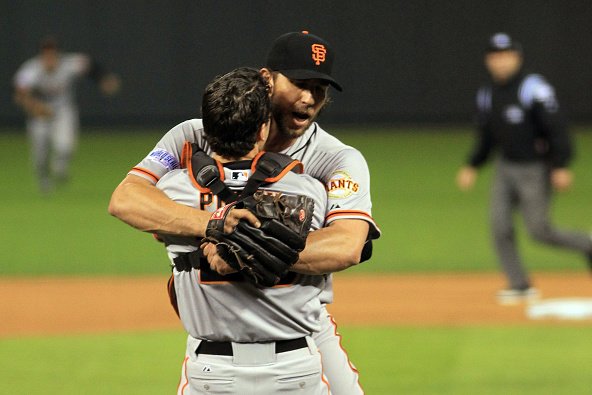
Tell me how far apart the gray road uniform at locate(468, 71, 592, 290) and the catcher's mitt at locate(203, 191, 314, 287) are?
6.59m

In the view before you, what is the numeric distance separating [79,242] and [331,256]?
10778 millimetres

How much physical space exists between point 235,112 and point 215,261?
0.49 meters

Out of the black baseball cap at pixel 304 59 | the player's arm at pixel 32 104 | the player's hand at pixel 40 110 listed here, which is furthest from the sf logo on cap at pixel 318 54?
the player's hand at pixel 40 110

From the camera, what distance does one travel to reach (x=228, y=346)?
3582 millimetres

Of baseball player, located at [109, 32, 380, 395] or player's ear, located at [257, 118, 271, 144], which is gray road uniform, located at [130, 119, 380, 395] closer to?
baseball player, located at [109, 32, 380, 395]

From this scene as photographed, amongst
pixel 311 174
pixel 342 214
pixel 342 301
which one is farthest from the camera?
pixel 342 301

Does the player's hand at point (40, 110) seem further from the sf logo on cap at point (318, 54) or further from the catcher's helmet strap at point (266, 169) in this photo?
the catcher's helmet strap at point (266, 169)

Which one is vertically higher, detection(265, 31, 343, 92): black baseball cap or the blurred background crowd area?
detection(265, 31, 343, 92): black baseball cap

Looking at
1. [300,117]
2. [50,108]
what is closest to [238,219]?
[300,117]

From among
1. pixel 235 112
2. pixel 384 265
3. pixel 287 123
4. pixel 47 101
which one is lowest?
pixel 384 265

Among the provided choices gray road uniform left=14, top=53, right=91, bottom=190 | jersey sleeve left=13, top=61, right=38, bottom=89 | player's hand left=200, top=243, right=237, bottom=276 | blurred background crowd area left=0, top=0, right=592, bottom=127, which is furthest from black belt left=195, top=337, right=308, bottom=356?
blurred background crowd area left=0, top=0, right=592, bottom=127

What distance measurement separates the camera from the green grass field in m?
7.38

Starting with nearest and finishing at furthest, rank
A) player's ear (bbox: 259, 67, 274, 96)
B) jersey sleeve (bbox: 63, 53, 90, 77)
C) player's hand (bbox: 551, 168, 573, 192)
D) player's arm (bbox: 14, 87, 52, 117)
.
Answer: player's ear (bbox: 259, 67, 274, 96)
player's hand (bbox: 551, 168, 573, 192)
player's arm (bbox: 14, 87, 52, 117)
jersey sleeve (bbox: 63, 53, 90, 77)

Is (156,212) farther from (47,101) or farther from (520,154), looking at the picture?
(47,101)
